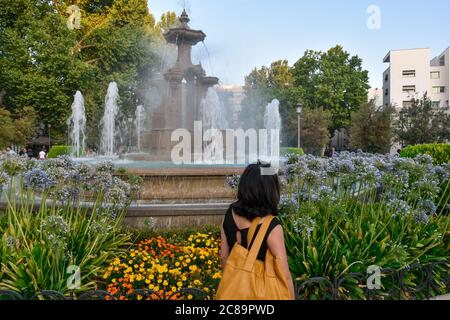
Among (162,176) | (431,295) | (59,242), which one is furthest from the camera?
(162,176)

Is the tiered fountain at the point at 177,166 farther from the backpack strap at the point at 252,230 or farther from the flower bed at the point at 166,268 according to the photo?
the backpack strap at the point at 252,230

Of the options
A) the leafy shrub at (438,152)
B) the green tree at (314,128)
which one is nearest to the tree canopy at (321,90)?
the green tree at (314,128)

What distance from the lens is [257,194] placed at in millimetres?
2553

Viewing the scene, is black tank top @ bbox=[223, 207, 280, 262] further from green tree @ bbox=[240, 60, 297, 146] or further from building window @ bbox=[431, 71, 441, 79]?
building window @ bbox=[431, 71, 441, 79]

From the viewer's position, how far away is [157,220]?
6.36 metres

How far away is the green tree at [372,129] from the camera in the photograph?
1308 inches

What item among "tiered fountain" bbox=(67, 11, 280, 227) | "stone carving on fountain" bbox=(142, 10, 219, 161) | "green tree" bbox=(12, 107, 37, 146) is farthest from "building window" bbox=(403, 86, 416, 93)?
"stone carving on fountain" bbox=(142, 10, 219, 161)

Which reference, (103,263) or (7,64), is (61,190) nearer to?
(103,263)

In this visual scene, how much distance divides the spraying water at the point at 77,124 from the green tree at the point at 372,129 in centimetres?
2261

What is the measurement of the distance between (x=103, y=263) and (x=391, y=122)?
3620cm

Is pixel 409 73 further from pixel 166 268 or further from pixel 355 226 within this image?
pixel 166 268

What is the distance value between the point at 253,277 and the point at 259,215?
0.39 metres

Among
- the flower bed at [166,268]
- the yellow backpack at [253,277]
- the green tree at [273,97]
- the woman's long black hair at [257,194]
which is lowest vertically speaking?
the flower bed at [166,268]
